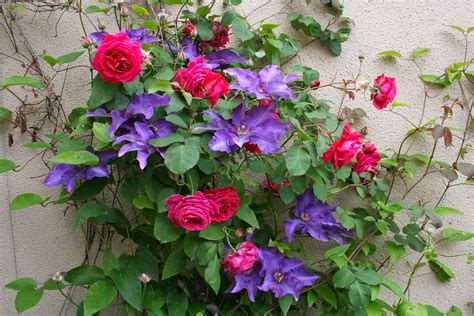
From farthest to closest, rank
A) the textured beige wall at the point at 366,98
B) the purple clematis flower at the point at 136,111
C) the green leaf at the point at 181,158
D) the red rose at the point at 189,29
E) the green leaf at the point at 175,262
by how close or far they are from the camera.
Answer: the textured beige wall at the point at 366,98
the red rose at the point at 189,29
the green leaf at the point at 175,262
the purple clematis flower at the point at 136,111
the green leaf at the point at 181,158

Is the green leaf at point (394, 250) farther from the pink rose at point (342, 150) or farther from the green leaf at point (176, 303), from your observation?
the green leaf at point (176, 303)

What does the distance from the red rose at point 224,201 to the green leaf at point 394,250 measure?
0.62 m

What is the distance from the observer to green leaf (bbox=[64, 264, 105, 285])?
1471mm

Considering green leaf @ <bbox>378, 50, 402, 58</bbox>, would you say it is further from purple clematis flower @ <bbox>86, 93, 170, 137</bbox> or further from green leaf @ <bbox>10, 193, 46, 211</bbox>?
green leaf @ <bbox>10, 193, 46, 211</bbox>

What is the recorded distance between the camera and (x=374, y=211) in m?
1.77

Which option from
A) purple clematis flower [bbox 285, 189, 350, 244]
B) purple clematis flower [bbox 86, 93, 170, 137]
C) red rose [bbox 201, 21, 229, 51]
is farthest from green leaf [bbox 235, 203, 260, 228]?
red rose [bbox 201, 21, 229, 51]

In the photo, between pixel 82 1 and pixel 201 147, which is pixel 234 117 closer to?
pixel 201 147

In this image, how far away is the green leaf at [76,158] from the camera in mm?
1282

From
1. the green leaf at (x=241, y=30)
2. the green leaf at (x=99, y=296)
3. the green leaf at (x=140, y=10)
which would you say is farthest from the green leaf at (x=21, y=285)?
the green leaf at (x=241, y=30)

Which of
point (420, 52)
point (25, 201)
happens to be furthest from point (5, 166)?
point (420, 52)

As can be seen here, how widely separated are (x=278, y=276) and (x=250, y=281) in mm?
86

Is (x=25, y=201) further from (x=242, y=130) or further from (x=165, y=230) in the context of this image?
Answer: (x=242, y=130)

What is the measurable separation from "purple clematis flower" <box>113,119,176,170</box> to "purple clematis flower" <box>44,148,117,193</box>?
0.12 m

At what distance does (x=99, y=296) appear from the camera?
4.59 ft
